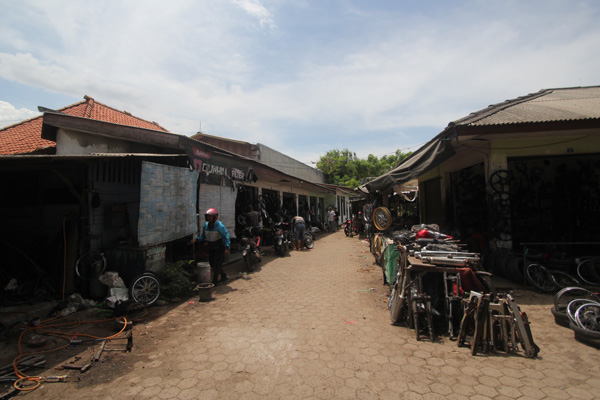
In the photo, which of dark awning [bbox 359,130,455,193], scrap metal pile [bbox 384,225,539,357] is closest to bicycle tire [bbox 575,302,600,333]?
scrap metal pile [bbox 384,225,539,357]

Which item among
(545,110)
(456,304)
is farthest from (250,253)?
(545,110)

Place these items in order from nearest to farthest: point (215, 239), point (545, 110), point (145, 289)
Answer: point (145, 289)
point (215, 239)
point (545, 110)

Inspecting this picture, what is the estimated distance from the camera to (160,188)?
5.94 meters

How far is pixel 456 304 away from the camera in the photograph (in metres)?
3.95

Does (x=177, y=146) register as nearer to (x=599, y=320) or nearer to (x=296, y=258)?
(x=296, y=258)

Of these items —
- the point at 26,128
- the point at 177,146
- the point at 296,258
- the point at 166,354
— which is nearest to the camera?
the point at 166,354

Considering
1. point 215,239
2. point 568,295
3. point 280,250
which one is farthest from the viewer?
point 280,250

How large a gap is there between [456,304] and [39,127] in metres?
13.9

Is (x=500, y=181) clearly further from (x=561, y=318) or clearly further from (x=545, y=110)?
(x=561, y=318)

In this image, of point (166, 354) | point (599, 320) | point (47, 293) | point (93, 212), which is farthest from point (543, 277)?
point (47, 293)

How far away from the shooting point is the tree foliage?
102 ft

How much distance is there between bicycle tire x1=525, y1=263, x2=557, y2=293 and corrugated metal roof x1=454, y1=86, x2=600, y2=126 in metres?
2.89

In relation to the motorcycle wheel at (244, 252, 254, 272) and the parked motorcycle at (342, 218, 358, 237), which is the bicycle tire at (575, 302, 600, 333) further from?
the parked motorcycle at (342, 218, 358, 237)

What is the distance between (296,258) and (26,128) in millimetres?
10959
